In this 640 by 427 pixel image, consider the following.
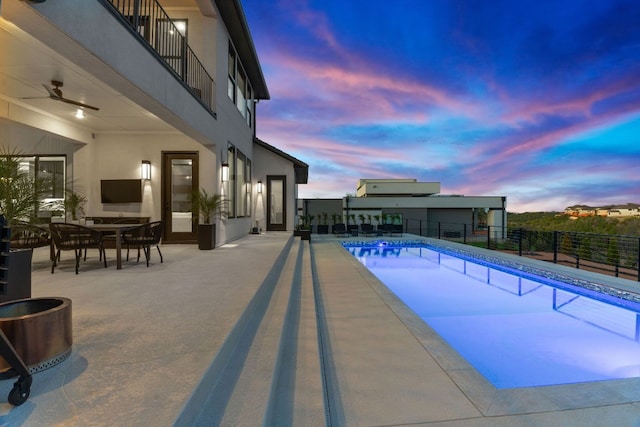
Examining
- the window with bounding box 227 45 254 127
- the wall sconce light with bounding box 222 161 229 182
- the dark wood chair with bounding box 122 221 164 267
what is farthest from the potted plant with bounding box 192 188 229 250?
the window with bounding box 227 45 254 127

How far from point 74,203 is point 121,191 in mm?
943

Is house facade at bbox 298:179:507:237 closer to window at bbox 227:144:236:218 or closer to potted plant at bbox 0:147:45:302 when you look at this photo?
window at bbox 227:144:236:218

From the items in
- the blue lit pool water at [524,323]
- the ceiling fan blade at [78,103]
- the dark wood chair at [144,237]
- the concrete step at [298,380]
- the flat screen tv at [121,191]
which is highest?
the ceiling fan blade at [78,103]

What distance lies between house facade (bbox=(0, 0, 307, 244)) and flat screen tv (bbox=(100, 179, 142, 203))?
3cm

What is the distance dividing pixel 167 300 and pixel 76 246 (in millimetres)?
2068

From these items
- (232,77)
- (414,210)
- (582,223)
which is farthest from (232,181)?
(582,223)

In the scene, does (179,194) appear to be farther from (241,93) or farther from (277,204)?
(277,204)

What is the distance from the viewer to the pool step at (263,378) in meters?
1.66

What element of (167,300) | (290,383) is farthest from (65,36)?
(290,383)

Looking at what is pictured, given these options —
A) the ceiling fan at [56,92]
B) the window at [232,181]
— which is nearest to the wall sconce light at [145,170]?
the window at [232,181]

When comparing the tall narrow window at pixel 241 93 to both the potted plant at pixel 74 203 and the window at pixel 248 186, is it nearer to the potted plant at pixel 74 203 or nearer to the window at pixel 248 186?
the window at pixel 248 186

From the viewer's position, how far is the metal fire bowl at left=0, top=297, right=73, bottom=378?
1668mm

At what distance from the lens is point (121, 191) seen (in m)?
7.74

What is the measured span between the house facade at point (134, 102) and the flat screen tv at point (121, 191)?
3cm
